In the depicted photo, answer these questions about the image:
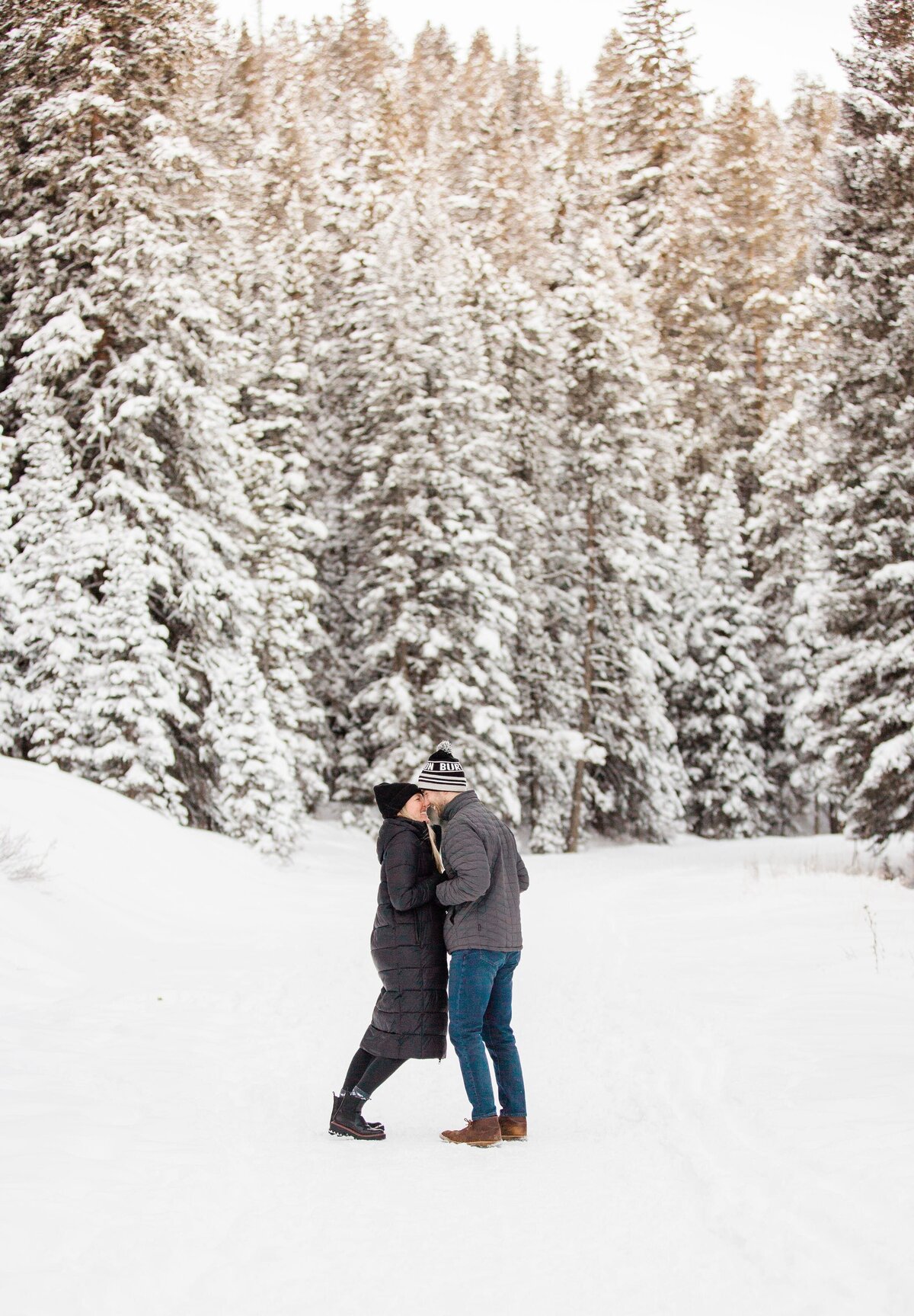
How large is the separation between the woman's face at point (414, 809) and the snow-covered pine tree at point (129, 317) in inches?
555

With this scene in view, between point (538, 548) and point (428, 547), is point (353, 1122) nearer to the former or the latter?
point (428, 547)

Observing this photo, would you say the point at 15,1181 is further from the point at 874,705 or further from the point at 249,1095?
the point at 874,705

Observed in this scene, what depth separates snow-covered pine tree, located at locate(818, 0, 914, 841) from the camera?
1798cm

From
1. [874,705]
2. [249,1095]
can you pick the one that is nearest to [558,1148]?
[249,1095]

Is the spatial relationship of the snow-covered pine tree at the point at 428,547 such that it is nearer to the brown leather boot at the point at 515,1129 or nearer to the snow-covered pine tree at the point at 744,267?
the snow-covered pine tree at the point at 744,267

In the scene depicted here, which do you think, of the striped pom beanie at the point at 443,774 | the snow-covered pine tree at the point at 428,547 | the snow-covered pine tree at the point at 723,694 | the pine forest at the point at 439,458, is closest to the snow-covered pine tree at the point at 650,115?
the pine forest at the point at 439,458

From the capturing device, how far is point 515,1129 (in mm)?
5496

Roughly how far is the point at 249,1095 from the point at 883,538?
1513 cm

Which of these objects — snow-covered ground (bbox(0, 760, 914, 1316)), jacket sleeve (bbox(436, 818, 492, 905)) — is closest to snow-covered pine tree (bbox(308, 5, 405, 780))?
snow-covered ground (bbox(0, 760, 914, 1316))

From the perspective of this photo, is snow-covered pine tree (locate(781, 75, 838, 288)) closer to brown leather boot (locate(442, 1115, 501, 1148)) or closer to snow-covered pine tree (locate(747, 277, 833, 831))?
snow-covered pine tree (locate(747, 277, 833, 831))

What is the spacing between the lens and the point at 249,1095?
6.24 metres

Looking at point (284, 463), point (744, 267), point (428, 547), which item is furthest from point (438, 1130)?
point (744, 267)

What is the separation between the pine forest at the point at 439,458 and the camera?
1898cm

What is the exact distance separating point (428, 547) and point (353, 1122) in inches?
890
